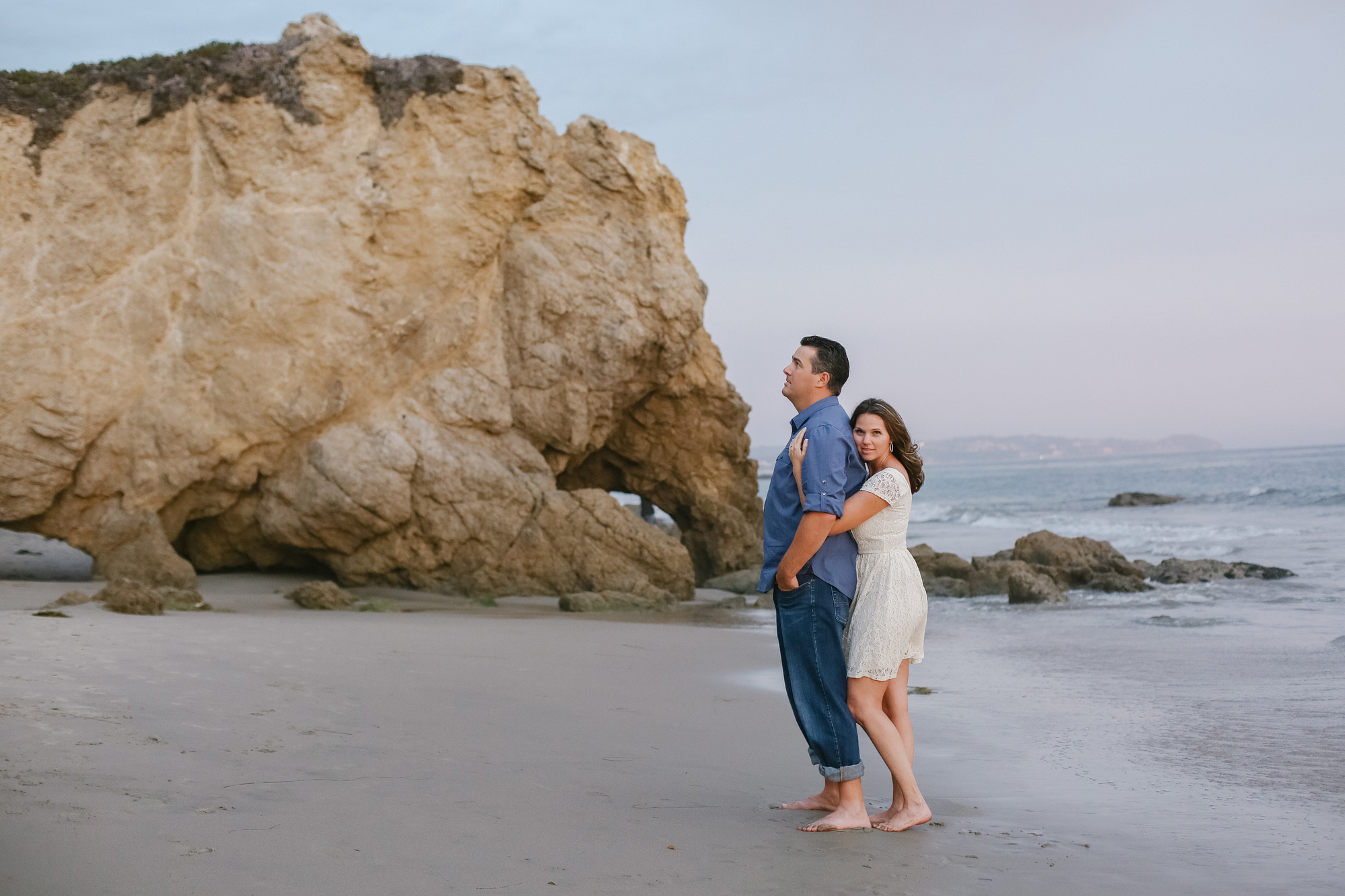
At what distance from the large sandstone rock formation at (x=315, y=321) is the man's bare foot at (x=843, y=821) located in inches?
347

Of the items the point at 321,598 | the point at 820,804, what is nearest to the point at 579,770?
the point at 820,804

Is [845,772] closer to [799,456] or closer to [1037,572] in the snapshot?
[799,456]

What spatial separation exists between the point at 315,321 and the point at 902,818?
9.90 meters

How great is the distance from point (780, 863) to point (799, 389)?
1.82 meters

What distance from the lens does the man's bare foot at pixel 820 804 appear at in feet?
13.4

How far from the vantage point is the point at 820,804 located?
4098mm

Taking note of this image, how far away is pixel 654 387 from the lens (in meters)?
15.5

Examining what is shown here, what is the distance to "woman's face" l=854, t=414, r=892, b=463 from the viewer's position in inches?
164

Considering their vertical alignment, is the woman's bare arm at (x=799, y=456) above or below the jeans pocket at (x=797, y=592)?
above

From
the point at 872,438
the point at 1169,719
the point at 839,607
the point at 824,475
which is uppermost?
the point at 872,438

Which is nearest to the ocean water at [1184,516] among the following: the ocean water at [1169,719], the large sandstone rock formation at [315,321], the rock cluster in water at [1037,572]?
the rock cluster in water at [1037,572]

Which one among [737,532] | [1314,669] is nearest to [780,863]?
[1314,669]

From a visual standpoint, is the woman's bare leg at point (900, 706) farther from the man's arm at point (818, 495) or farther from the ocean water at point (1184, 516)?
the ocean water at point (1184, 516)

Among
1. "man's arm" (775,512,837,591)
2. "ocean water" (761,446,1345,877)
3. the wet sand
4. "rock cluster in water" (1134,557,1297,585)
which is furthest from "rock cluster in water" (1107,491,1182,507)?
"man's arm" (775,512,837,591)
